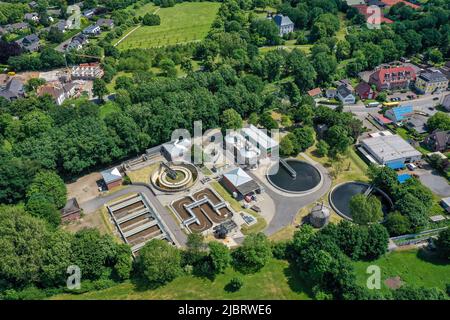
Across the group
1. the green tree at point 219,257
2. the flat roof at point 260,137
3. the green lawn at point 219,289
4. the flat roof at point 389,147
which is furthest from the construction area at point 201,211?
the flat roof at point 389,147

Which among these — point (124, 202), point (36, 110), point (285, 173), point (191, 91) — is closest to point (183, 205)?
point (124, 202)

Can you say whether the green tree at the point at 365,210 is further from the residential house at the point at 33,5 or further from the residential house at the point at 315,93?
the residential house at the point at 33,5

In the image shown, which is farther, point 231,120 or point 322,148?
point 231,120

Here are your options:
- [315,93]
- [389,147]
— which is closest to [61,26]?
[315,93]

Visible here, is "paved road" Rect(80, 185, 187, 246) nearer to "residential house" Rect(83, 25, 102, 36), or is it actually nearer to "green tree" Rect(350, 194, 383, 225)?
"green tree" Rect(350, 194, 383, 225)

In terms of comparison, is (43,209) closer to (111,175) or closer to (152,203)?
(111,175)

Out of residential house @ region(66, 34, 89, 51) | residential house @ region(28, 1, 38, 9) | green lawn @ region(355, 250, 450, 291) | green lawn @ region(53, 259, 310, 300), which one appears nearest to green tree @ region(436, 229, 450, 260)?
green lawn @ region(355, 250, 450, 291)
